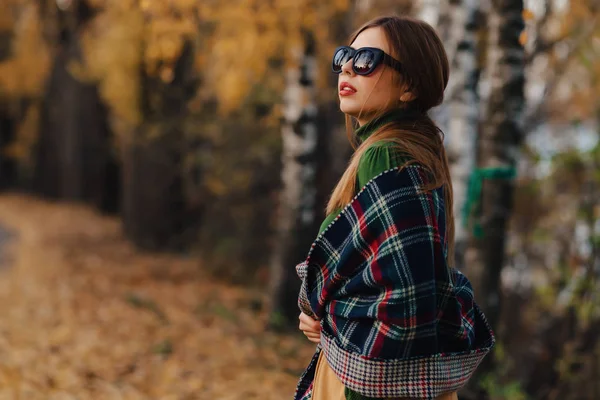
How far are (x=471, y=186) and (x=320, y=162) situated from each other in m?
3.23

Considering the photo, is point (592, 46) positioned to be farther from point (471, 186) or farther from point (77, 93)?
point (77, 93)

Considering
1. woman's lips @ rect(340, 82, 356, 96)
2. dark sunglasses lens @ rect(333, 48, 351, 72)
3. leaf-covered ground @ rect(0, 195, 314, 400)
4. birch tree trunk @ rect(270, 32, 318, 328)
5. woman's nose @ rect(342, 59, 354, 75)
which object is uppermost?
dark sunglasses lens @ rect(333, 48, 351, 72)

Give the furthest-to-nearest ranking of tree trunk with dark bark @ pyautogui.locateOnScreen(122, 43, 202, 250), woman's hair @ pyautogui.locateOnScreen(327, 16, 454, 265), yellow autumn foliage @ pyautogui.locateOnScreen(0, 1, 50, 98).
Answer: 1. yellow autumn foliage @ pyautogui.locateOnScreen(0, 1, 50, 98)
2. tree trunk with dark bark @ pyautogui.locateOnScreen(122, 43, 202, 250)
3. woman's hair @ pyautogui.locateOnScreen(327, 16, 454, 265)

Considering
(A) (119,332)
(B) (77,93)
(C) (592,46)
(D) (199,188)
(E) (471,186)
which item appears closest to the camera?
(E) (471,186)

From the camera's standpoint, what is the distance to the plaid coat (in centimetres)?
183

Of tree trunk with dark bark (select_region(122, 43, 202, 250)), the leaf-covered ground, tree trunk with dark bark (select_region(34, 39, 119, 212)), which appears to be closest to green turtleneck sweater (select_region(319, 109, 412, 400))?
Answer: the leaf-covered ground

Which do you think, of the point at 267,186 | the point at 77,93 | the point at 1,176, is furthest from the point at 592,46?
the point at 1,176

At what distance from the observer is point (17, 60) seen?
22.4 meters

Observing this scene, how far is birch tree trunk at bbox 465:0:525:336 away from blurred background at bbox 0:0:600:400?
0.04 feet

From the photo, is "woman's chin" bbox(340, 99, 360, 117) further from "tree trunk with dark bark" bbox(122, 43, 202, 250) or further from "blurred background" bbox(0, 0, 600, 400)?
"tree trunk with dark bark" bbox(122, 43, 202, 250)

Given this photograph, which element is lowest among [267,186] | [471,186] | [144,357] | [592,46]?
[144,357]

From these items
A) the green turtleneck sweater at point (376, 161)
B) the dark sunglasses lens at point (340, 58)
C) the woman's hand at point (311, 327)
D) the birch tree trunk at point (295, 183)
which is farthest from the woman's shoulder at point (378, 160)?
the birch tree trunk at point (295, 183)

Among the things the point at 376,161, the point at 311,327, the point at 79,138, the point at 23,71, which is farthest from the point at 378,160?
the point at 23,71

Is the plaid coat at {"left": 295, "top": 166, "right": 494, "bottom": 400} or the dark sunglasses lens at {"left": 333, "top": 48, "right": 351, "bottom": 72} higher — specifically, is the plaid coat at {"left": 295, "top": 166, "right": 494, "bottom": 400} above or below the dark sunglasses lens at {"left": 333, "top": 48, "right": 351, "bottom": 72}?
below
